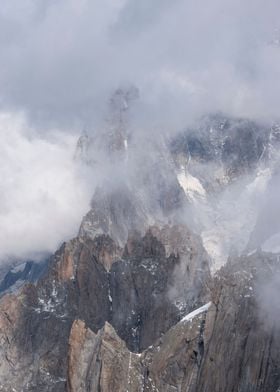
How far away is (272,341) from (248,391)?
10.5 metres

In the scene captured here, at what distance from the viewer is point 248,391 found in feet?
655

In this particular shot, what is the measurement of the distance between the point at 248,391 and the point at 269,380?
22.1ft

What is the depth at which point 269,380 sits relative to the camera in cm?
19462

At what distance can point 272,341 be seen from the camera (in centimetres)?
19975

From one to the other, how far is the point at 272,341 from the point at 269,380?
8.38 m
